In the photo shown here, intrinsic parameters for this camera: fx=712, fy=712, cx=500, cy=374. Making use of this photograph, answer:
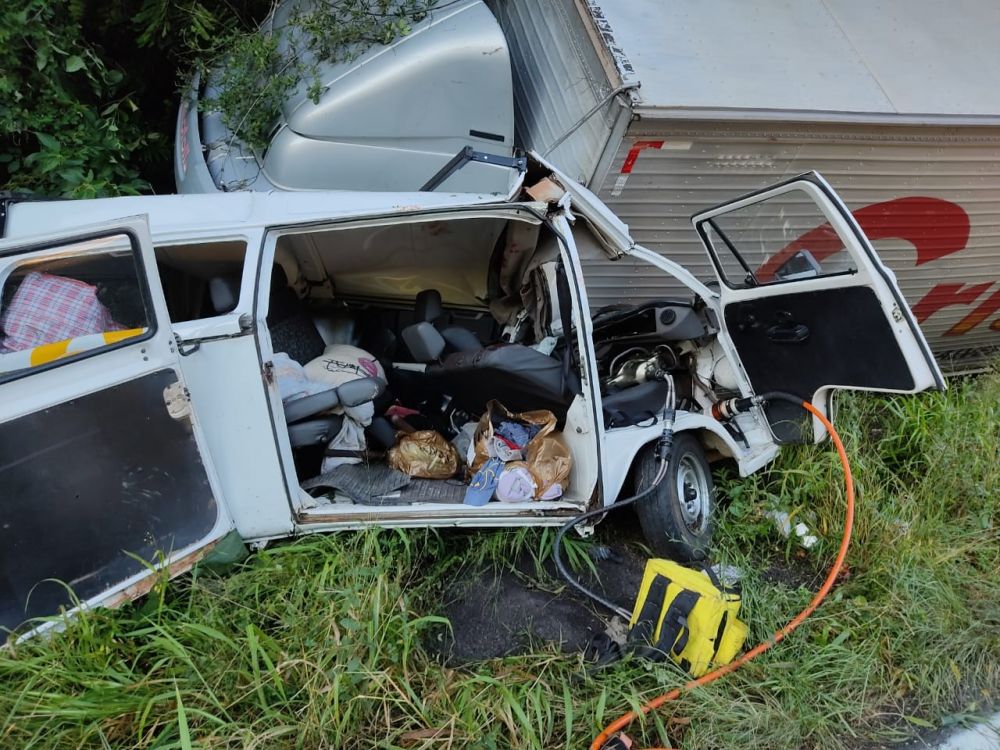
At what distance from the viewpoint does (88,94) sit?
16.2 ft

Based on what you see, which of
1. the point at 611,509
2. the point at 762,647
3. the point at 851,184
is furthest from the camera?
the point at 851,184

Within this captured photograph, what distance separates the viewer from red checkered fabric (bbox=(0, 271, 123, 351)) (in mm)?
2469

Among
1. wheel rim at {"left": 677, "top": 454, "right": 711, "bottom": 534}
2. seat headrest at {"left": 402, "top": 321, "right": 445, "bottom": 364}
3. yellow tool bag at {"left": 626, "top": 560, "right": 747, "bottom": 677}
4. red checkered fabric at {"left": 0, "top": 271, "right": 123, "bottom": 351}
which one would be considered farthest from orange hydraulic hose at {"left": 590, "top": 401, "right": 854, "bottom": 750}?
red checkered fabric at {"left": 0, "top": 271, "right": 123, "bottom": 351}

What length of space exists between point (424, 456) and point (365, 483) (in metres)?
0.38

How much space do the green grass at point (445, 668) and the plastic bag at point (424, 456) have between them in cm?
32

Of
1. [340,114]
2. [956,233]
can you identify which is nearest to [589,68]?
[340,114]

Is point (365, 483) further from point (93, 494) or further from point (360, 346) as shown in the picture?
point (360, 346)

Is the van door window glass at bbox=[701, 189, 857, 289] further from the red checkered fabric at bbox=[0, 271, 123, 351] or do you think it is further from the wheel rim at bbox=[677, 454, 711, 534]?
the red checkered fabric at bbox=[0, 271, 123, 351]

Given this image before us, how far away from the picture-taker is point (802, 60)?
3.96 m

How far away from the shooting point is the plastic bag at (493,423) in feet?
11.1

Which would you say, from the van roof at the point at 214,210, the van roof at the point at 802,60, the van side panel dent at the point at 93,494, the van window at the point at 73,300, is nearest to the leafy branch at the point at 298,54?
the van roof at the point at 214,210

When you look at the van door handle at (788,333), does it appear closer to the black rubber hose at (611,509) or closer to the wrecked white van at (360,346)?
the wrecked white van at (360,346)

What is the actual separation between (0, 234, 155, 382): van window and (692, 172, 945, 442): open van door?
107 inches

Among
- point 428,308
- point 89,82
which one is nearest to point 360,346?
point 428,308
